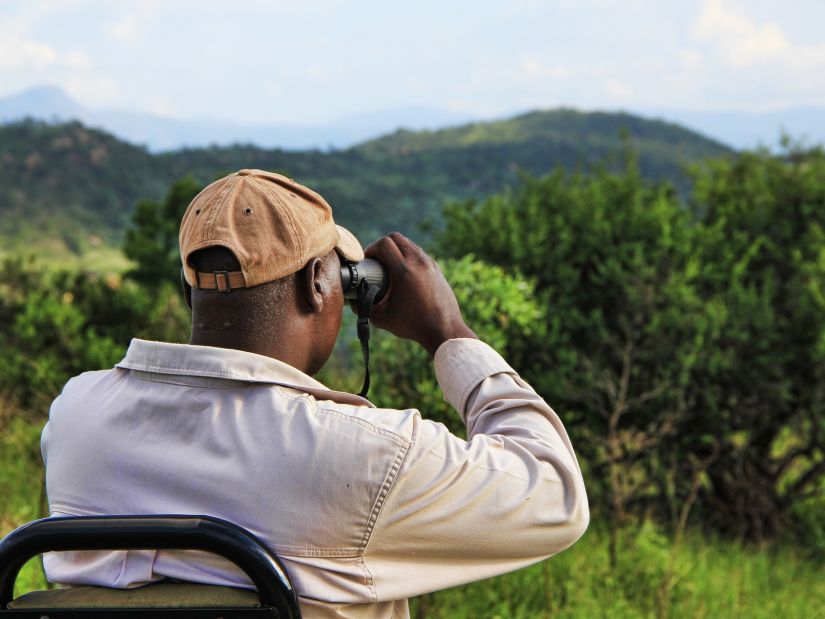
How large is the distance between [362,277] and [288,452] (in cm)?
43

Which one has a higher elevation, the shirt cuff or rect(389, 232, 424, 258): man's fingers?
rect(389, 232, 424, 258): man's fingers

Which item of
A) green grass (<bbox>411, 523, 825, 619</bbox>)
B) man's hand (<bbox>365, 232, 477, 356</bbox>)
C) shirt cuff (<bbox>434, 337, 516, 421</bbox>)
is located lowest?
green grass (<bbox>411, 523, 825, 619</bbox>)

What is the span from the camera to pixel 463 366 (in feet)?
5.89

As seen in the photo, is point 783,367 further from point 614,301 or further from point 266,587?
point 266,587

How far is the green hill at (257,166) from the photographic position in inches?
955

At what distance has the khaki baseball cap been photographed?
5.22ft

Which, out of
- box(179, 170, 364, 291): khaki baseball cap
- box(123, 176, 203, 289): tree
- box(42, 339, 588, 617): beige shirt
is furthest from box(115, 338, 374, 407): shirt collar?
box(123, 176, 203, 289): tree

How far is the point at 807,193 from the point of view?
6.05 metres

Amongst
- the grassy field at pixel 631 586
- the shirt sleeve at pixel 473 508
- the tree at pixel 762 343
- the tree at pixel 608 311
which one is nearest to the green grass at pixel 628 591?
the grassy field at pixel 631 586

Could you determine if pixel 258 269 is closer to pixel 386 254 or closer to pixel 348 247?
pixel 348 247

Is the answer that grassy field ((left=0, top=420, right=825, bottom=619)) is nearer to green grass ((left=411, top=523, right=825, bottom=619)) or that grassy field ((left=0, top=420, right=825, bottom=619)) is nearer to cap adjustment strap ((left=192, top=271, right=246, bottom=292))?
green grass ((left=411, top=523, right=825, bottom=619))

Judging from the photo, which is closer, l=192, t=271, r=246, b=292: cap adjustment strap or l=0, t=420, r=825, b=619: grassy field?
l=192, t=271, r=246, b=292: cap adjustment strap

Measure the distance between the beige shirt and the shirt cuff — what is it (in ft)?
0.49

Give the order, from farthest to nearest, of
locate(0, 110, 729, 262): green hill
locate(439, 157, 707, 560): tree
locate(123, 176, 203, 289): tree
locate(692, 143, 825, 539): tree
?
locate(0, 110, 729, 262): green hill → locate(123, 176, 203, 289): tree → locate(692, 143, 825, 539): tree → locate(439, 157, 707, 560): tree
